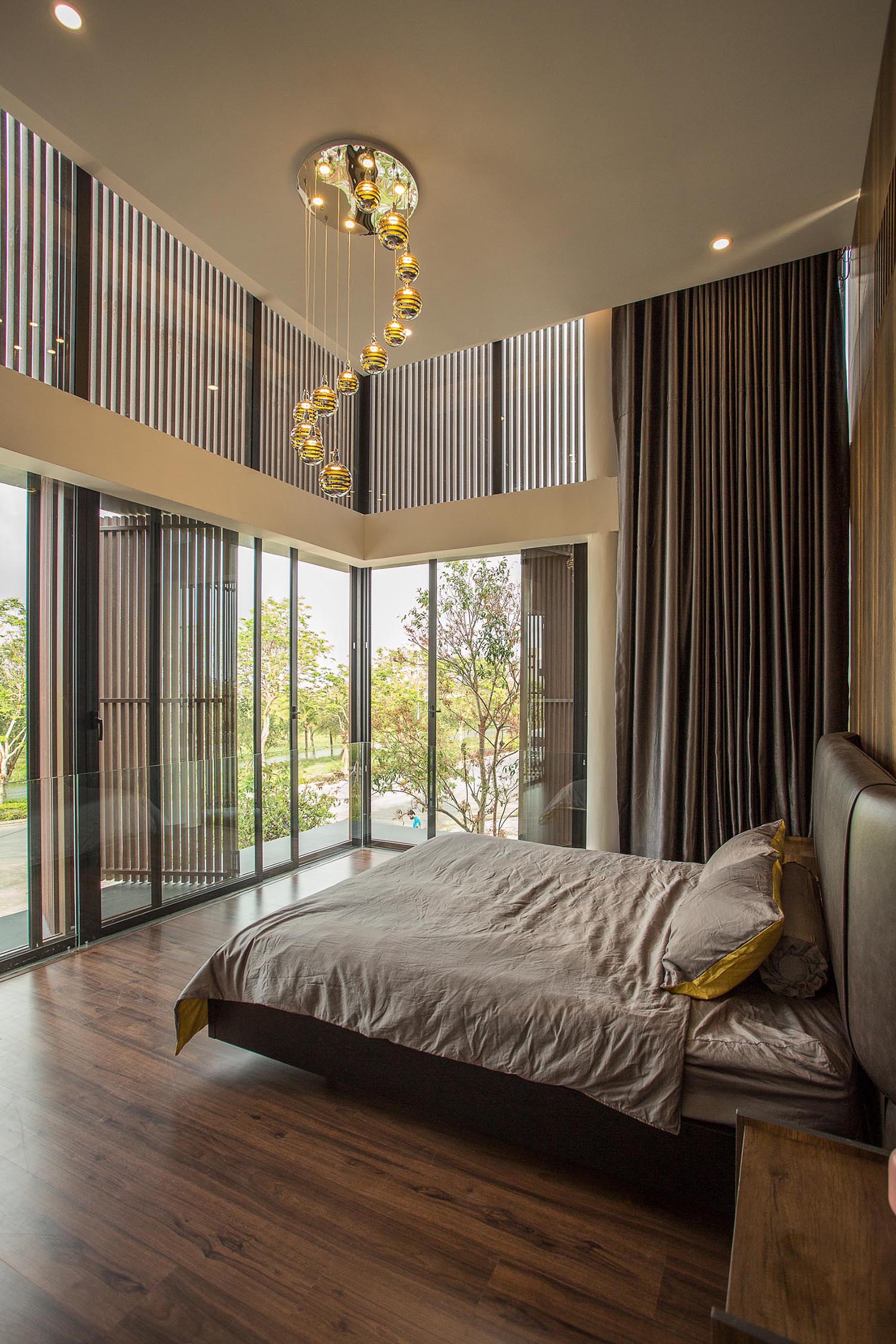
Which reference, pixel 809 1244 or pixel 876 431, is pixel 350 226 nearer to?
pixel 876 431

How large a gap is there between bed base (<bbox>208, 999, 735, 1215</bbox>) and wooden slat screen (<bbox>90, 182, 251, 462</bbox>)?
3038mm

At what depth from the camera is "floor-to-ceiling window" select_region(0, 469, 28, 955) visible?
2.94 metres

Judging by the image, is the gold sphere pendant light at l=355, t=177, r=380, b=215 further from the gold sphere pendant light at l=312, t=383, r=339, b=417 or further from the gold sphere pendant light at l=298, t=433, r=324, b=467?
the gold sphere pendant light at l=298, t=433, r=324, b=467

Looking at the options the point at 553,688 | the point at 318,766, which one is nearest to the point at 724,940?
the point at 553,688

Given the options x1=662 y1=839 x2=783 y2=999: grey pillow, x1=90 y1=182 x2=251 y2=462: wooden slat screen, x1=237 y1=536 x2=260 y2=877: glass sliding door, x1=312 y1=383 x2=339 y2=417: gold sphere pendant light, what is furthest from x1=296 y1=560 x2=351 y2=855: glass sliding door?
x1=662 y1=839 x2=783 y2=999: grey pillow

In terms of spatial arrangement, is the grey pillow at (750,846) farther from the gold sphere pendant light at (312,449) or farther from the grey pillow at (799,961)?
the gold sphere pendant light at (312,449)

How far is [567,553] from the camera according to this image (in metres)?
4.55

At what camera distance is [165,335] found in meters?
3.68

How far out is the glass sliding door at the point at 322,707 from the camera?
4.89 metres

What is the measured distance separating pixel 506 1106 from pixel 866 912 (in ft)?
3.51

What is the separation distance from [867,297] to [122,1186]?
12.2 ft

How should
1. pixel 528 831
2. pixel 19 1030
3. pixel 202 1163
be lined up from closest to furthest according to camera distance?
pixel 202 1163, pixel 19 1030, pixel 528 831

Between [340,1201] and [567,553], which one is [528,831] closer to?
[567,553]

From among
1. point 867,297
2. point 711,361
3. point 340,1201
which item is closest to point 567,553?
point 711,361
